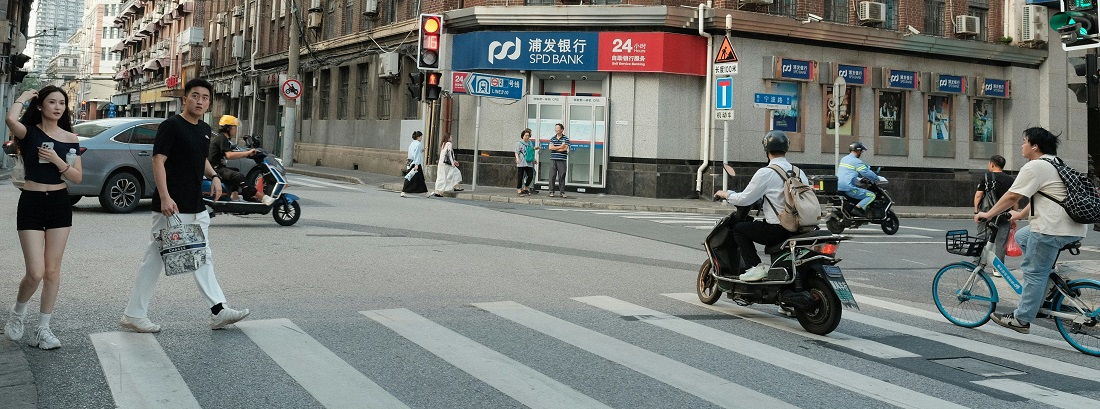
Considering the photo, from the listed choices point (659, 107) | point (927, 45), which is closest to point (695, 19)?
point (659, 107)

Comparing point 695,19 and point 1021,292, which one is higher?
point 695,19

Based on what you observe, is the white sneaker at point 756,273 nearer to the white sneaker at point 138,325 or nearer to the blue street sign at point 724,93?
the white sneaker at point 138,325

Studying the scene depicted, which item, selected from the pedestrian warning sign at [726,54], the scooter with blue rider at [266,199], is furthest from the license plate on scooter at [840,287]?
the pedestrian warning sign at [726,54]

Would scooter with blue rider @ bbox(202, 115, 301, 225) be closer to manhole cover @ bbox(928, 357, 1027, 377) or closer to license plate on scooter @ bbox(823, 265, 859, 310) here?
license plate on scooter @ bbox(823, 265, 859, 310)

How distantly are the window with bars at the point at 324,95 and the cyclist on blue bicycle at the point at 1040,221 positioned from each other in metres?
33.1

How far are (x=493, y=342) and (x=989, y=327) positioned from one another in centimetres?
462

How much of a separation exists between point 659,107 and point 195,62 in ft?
136

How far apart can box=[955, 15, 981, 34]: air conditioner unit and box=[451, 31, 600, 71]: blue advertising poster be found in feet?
39.3

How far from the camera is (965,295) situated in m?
8.32

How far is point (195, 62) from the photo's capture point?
58000mm

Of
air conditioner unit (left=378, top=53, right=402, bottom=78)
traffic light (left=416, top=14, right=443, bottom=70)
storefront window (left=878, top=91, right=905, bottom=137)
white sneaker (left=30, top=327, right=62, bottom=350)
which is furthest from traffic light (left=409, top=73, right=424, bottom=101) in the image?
white sneaker (left=30, top=327, right=62, bottom=350)

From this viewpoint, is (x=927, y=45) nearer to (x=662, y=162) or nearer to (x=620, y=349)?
(x=662, y=162)

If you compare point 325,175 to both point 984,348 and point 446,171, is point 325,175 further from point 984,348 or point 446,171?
point 984,348

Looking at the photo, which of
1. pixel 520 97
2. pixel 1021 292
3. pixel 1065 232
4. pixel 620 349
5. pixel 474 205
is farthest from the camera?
pixel 520 97
